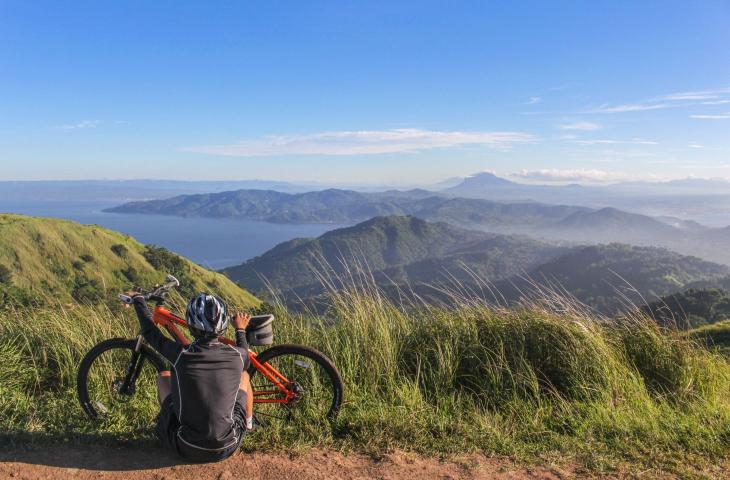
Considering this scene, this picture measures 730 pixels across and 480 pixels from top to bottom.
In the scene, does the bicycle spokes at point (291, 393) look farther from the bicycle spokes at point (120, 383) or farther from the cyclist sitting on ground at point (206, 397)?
the bicycle spokes at point (120, 383)

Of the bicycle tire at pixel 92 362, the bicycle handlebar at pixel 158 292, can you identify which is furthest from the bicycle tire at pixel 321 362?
the bicycle handlebar at pixel 158 292

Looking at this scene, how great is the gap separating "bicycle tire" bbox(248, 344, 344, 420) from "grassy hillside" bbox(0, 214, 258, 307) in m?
55.9

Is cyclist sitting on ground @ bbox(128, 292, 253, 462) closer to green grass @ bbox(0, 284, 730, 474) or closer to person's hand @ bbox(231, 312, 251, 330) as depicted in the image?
person's hand @ bbox(231, 312, 251, 330)

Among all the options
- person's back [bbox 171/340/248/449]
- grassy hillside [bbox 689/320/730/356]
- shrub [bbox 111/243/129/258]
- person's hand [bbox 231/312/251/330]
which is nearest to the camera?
person's back [bbox 171/340/248/449]

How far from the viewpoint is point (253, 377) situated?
13.5ft

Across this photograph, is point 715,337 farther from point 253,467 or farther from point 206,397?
point 206,397

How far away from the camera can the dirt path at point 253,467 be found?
3.15 meters

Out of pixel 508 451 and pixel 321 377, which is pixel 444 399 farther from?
pixel 321 377

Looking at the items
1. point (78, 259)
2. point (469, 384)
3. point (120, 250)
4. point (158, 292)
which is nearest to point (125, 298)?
point (158, 292)

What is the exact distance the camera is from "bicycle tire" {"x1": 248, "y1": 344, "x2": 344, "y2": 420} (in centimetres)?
383

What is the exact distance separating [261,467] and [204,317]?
1.21 meters

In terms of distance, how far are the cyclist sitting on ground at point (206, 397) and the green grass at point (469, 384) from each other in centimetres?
42

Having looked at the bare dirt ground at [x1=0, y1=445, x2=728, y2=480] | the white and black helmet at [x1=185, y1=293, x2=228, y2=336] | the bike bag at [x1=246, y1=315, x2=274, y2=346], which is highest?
the white and black helmet at [x1=185, y1=293, x2=228, y2=336]

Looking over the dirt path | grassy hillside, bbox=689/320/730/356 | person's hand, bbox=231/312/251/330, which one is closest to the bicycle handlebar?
person's hand, bbox=231/312/251/330
